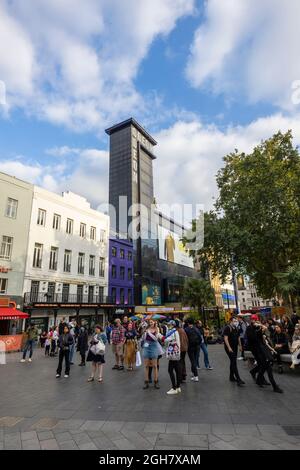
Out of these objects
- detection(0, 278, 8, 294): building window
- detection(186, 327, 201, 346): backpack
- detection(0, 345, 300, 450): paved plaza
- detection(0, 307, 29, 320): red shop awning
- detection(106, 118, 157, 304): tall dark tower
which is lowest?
detection(0, 345, 300, 450): paved plaza

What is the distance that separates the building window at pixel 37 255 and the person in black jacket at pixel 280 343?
20374 millimetres

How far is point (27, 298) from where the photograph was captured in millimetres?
22359

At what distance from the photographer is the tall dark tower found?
48719 millimetres

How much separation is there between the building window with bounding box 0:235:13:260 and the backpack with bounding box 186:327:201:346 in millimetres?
18103

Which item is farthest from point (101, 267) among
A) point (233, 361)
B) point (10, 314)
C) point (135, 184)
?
point (135, 184)

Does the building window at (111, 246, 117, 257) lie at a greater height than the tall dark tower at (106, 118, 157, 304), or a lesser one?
lesser

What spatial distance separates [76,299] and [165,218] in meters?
35.0

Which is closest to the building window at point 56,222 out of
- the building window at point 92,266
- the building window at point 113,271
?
the building window at point 92,266

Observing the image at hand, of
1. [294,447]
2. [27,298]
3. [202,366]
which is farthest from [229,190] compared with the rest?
[294,447]

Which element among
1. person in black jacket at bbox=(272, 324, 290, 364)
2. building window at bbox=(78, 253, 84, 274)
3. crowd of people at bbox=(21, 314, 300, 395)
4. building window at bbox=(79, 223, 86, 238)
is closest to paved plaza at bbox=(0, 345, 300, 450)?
crowd of people at bbox=(21, 314, 300, 395)

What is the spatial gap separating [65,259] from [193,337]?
21253mm

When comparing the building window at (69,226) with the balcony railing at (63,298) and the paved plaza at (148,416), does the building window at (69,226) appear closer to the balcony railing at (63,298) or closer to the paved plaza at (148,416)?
the balcony railing at (63,298)

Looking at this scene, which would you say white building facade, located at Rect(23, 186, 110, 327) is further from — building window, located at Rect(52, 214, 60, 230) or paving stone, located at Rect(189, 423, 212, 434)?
paving stone, located at Rect(189, 423, 212, 434)
